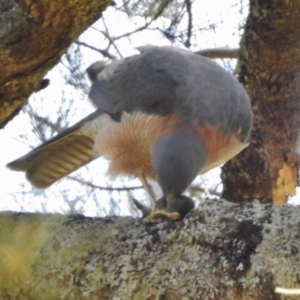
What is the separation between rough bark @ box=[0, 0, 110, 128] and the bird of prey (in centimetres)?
84

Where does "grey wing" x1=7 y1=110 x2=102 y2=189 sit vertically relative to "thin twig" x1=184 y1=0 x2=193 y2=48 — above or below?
below

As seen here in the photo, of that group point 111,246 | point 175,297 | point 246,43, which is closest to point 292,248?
point 175,297

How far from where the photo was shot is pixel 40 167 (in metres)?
3.44

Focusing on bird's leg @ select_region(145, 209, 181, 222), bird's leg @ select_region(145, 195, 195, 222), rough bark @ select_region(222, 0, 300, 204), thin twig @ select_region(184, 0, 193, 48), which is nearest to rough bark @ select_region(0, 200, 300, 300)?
bird's leg @ select_region(145, 209, 181, 222)

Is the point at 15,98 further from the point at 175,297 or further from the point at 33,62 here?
the point at 175,297

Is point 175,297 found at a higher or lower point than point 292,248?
lower

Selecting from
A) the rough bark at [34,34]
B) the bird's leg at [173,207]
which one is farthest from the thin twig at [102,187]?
the rough bark at [34,34]

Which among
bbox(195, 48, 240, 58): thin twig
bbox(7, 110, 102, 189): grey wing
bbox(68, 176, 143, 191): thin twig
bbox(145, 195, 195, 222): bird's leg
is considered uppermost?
bbox(195, 48, 240, 58): thin twig

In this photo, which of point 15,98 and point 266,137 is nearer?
point 15,98

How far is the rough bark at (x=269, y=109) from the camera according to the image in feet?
9.44

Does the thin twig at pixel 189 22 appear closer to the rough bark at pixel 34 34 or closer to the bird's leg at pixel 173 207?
the bird's leg at pixel 173 207

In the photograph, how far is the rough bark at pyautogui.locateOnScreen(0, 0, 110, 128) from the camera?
205 centimetres

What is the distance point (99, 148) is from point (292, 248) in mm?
1942

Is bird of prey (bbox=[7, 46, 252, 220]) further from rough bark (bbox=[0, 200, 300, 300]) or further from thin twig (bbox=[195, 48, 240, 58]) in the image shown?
rough bark (bbox=[0, 200, 300, 300])
